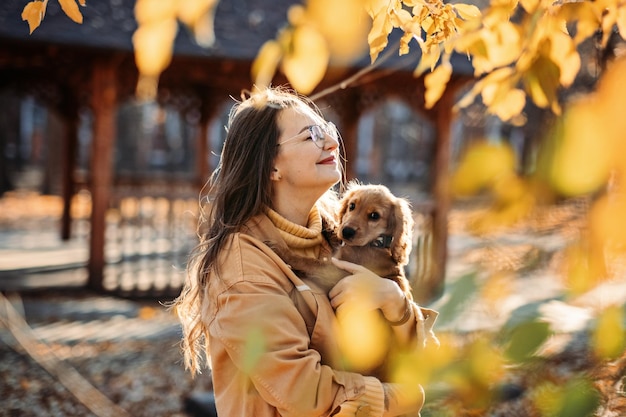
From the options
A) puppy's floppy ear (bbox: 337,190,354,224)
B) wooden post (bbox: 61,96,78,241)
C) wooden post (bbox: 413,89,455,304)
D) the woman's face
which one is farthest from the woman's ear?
wooden post (bbox: 61,96,78,241)

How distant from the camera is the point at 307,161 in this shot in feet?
8.04

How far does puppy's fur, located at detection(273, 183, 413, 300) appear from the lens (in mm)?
2771

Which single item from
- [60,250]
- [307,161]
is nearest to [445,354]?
[307,161]

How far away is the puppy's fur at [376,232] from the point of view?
2771 mm

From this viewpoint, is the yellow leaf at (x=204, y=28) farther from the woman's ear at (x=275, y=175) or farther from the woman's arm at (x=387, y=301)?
the woman's ear at (x=275, y=175)

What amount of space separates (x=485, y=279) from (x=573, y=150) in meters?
0.33

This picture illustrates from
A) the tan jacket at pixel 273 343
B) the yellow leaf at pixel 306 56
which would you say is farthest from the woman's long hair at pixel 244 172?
the yellow leaf at pixel 306 56

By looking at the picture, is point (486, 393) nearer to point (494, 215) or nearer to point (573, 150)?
point (494, 215)

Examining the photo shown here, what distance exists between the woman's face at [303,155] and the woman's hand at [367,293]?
12.3 inches

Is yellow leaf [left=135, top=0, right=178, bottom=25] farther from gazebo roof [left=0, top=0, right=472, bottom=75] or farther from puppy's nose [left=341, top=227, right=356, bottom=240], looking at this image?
gazebo roof [left=0, top=0, right=472, bottom=75]

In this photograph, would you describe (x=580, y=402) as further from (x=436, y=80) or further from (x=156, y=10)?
(x=436, y=80)

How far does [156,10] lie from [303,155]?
1.18 m

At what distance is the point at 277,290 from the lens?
7.30ft

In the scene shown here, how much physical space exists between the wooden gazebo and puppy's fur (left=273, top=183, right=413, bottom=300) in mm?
5280
